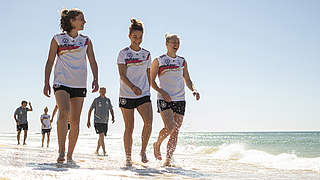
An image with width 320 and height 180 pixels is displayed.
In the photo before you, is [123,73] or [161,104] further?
[161,104]

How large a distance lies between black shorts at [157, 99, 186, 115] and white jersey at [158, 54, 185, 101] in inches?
2.6

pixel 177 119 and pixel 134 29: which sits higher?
pixel 134 29

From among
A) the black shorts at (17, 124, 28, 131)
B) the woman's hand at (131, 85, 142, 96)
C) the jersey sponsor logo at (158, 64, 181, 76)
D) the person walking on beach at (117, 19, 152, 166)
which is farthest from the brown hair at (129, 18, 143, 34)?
the black shorts at (17, 124, 28, 131)

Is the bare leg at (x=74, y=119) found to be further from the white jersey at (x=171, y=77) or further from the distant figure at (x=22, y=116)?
the distant figure at (x=22, y=116)

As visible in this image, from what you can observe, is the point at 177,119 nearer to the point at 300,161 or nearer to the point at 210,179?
the point at 210,179

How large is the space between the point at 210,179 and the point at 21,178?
2067 mm

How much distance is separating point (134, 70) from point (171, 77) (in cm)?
78

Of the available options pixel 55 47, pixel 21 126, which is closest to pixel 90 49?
pixel 55 47

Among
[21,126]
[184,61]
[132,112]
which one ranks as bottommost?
[21,126]

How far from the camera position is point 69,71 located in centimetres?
527

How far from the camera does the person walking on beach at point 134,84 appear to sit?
5.84 meters

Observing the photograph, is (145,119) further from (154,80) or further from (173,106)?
(154,80)

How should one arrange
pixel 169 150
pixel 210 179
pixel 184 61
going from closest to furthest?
pixel 210 179 < pixel 169 150 < pixel 184 61

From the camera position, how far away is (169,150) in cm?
618
